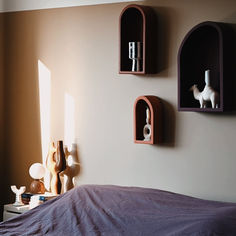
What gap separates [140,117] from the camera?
4074 millimetres

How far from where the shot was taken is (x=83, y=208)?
3.79 metres

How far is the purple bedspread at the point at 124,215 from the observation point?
10.6 feet

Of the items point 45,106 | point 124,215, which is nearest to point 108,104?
point 45,106

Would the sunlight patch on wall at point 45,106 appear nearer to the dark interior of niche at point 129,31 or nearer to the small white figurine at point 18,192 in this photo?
the small white figurine at point 18,192

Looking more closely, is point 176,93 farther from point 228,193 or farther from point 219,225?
point 219,225

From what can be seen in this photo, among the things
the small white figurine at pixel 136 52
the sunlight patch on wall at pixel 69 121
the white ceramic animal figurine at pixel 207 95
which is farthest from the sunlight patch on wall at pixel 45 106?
the white ceramic animal figurine at pixel 207 95

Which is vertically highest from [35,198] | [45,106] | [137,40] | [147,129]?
[137,40]

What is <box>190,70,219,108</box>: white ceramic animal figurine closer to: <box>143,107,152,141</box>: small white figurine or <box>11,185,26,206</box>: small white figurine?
<box>143,107,152,141</box>: small white figurine

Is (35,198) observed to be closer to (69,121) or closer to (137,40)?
(69,121)

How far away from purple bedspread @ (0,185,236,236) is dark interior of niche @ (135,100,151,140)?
405 mm

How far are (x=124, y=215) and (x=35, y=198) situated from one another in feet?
3.73

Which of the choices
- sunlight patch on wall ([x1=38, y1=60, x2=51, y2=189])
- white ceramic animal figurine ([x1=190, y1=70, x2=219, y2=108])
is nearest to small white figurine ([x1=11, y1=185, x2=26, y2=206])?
sunlight patch on wall ([x1=38, y1=60, x2=51, y2=189])

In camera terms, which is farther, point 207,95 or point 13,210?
point 13,210

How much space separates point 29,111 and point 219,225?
7.78 feet
